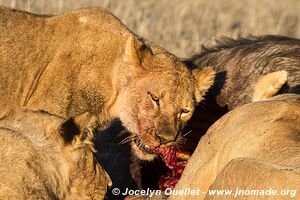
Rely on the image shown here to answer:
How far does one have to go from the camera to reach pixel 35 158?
5.36 metres

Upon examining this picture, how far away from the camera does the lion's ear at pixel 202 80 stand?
8.01m

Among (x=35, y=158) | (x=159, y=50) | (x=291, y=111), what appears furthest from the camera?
(x=159, y=50)

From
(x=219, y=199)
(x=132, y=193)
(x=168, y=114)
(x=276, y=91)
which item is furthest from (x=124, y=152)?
(x=219, y=199)

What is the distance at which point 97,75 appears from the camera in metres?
7.84

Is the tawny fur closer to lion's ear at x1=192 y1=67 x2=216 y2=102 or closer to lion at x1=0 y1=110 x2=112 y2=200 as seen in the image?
lion's ear at x1=192 y1=67 x2=216 y2=102

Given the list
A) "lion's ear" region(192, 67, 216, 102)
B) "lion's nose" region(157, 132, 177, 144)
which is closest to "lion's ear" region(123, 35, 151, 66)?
"lion's ear" region(192, 67, 216, 102)

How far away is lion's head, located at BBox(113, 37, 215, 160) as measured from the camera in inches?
300

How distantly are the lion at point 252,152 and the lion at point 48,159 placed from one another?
0.64 metres

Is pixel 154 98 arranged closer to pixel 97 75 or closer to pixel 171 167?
pixel 97 75

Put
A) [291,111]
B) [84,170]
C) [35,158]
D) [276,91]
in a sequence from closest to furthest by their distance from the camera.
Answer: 1. [35,158]
2. [84,170]
3. [291,111]
4. [276,91]

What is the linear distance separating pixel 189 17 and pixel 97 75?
18.6 feet

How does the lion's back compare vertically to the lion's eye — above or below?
above

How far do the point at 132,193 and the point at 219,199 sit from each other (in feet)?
7.93

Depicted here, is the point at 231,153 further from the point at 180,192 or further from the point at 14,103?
the point at 14,103
